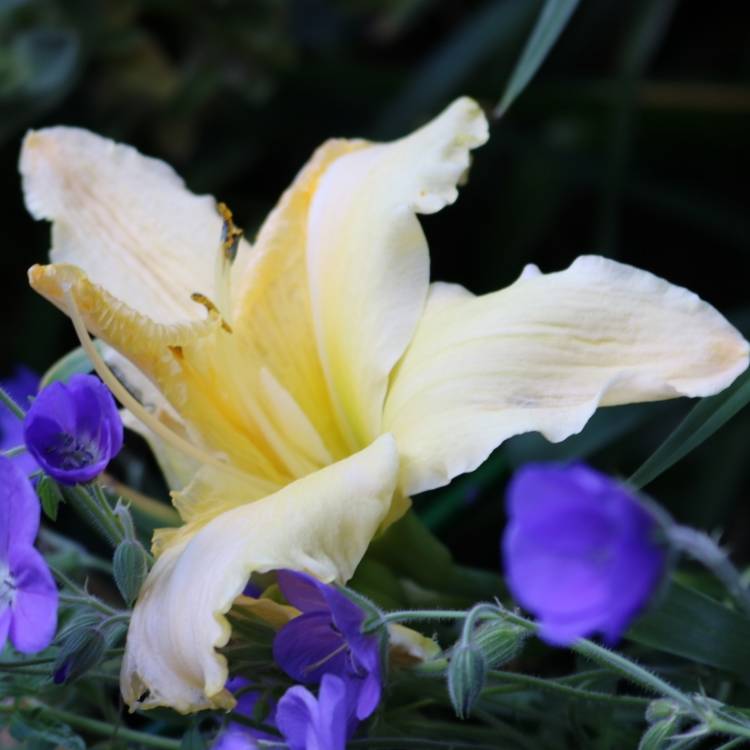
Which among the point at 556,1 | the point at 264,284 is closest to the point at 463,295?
the point at 264,284

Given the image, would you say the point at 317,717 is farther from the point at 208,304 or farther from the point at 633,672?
the point at 208,304

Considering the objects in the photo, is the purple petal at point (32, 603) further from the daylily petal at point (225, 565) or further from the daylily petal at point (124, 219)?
the daylily petal at point (124, 219)

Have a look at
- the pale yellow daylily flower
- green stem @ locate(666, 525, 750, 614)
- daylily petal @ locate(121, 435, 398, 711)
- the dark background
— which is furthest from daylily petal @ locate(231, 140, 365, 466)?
the dark background

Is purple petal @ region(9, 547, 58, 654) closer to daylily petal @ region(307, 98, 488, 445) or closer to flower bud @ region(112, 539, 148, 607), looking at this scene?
flower bud @ region(112, 539, 148, 607)

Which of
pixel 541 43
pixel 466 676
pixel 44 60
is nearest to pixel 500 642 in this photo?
pixel 466 676

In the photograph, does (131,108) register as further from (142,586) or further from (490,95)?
(142,586)

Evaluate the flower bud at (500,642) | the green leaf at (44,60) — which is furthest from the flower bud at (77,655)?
the green leaf at (44,60)
